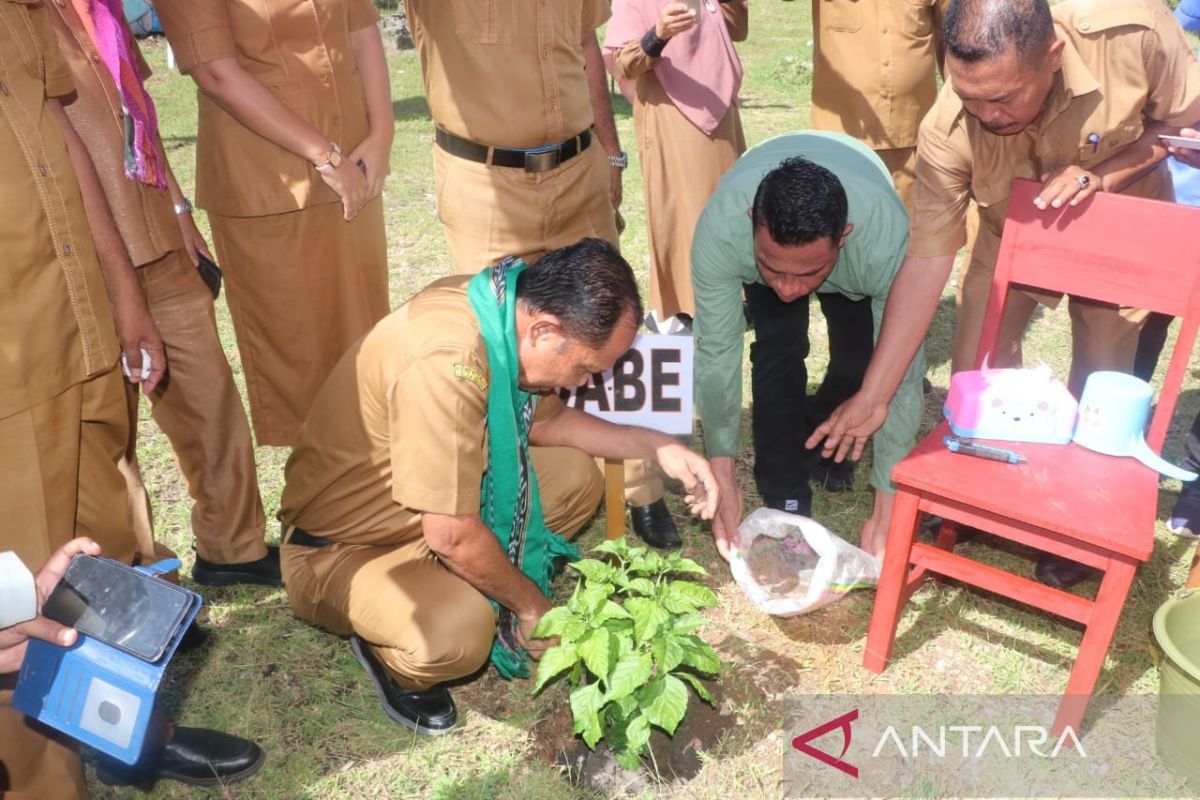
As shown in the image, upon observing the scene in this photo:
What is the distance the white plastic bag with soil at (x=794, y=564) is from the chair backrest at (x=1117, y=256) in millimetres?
750

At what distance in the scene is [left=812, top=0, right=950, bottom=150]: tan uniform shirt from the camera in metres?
4.27

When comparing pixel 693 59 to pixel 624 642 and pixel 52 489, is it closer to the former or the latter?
pixel 624 642

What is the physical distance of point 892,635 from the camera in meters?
3.01

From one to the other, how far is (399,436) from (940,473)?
1.42 meters

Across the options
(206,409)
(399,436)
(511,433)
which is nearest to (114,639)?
(399,436)

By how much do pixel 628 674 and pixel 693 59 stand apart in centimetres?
304

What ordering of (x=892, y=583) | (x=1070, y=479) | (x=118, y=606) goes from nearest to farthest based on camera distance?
(x=118, y=606) → (x=1070, y=479) → (x=892, y=583)

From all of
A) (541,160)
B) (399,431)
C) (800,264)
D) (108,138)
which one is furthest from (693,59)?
(399,431)

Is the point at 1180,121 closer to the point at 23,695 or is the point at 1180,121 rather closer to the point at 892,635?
the point at 892,635

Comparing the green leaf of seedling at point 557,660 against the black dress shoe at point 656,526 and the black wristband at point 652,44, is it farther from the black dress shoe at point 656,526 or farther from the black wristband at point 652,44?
the black wristband at point 652,44

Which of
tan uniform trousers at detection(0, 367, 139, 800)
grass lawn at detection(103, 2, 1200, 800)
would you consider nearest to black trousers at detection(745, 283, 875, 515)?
grass lawn at detection(103, 2, 1200, 800)

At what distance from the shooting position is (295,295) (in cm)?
350

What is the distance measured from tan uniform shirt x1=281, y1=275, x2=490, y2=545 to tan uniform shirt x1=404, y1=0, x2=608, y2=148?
2.92ft

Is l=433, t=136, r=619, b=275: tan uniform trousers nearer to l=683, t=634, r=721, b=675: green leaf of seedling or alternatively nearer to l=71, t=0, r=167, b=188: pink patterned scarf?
l=71, t=0, r=167, b=188: pink patterned scarf
